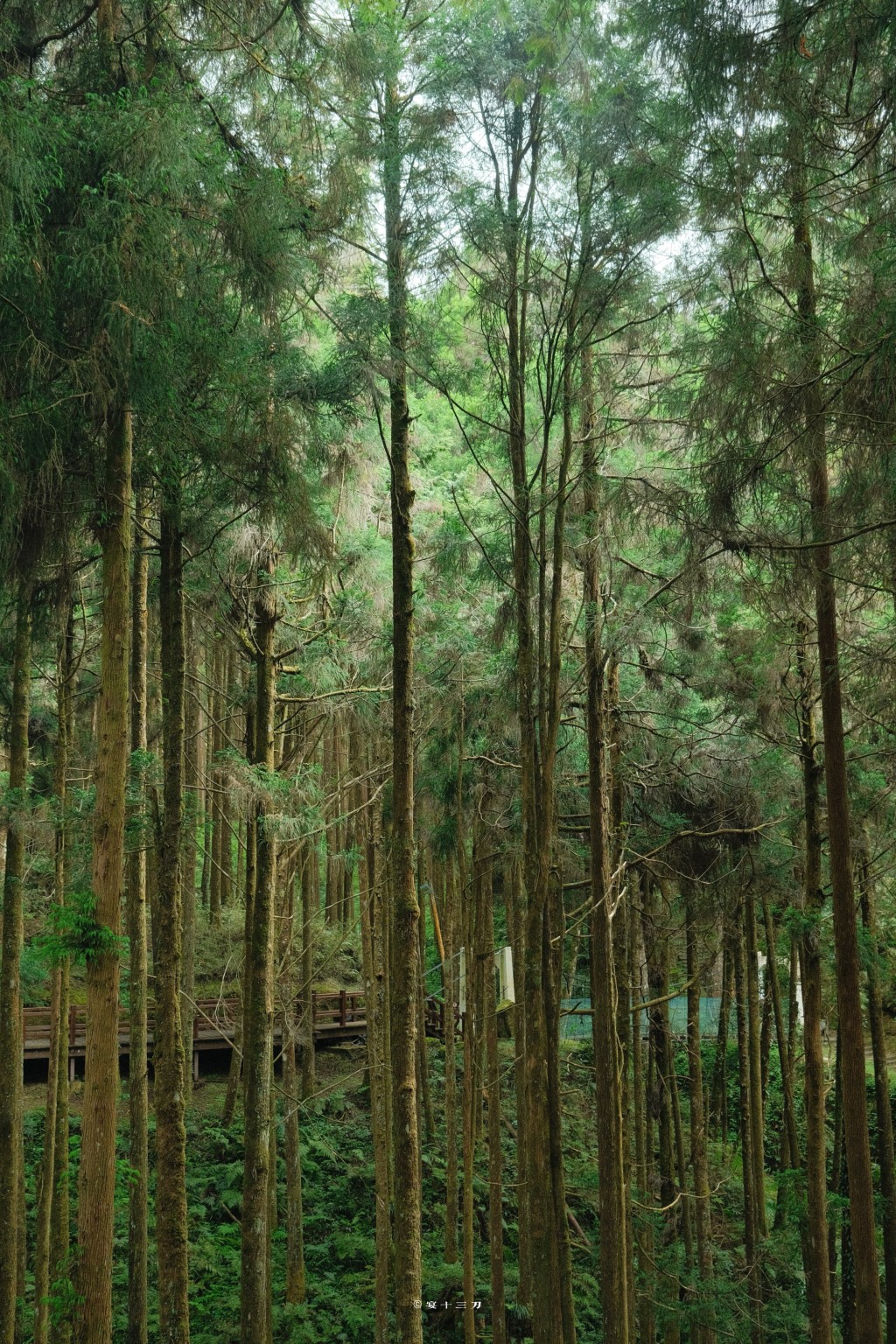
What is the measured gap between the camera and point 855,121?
497 centimetres

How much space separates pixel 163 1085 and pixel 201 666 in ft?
50.7

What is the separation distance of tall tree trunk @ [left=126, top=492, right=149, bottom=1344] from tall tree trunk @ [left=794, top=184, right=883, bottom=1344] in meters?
5.27

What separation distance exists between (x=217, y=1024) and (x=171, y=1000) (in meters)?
8.74

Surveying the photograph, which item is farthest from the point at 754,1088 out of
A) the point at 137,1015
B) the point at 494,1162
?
the point at 137,1015

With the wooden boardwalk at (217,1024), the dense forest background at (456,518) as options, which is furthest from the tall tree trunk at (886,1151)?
the wooden boardwalk at (217,1024)

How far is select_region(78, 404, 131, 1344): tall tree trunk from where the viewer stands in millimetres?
6227

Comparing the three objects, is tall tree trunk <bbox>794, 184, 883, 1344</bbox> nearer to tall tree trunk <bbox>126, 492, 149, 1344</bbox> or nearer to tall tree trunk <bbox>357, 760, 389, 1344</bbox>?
tall tree trunk <bbox>357, 760, 389, 1344</bbox>

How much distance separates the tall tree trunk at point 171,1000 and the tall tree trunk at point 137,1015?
89 cm

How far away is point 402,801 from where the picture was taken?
26.3ft

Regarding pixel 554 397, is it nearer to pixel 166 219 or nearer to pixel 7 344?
pixel 166 219

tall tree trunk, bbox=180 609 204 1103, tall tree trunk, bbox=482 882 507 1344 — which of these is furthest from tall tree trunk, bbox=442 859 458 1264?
tall tree trunk, bbox=180 609 204 1103

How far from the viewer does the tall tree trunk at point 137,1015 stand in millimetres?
9109

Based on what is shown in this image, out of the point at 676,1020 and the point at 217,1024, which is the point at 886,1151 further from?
the point at 676,1020

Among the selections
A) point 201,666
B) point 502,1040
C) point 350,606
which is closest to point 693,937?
point 350,606
